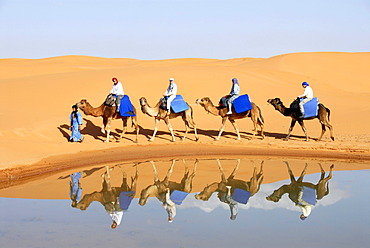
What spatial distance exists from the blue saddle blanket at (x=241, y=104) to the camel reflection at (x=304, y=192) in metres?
4.54

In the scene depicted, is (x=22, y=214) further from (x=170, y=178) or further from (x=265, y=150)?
(x=265, y=150)

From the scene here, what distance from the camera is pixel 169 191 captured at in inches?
496

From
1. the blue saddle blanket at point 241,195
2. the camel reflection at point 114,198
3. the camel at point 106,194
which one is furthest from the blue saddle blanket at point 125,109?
the blue saddle blanket at point 241,195

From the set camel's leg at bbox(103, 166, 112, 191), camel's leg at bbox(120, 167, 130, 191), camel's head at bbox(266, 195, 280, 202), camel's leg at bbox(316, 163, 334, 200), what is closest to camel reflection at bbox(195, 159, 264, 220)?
camel's head at bbox(266, 195, 280, 202)

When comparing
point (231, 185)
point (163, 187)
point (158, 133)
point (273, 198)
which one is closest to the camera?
point (273, 198)

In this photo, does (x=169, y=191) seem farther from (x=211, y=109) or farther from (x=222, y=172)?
(x=211, y=109)

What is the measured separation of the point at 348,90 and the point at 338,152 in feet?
64.7

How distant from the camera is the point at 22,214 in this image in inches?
416

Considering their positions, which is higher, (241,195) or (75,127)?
(75,127)

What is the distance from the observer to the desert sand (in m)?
16.4

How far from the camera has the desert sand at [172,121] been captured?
1639 cm

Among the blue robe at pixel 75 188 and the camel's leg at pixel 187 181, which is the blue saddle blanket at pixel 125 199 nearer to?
the blue robe at pixel 75 188

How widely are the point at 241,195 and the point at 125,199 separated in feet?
8.00

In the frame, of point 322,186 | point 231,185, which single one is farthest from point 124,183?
point 322,186
